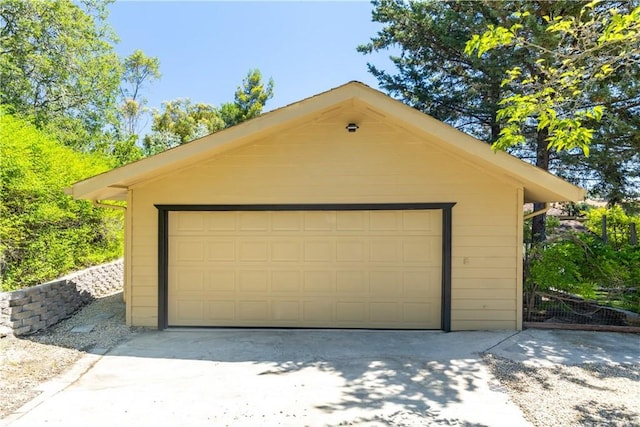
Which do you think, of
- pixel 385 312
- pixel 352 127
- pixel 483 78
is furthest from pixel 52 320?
pixel 483 78

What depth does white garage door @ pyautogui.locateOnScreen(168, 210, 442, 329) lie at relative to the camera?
6098 millimetres

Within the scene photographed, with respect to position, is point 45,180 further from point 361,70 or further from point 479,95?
point 479,95

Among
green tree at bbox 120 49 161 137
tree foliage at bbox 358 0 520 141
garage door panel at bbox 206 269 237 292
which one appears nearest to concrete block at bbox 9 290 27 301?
garage door panel at bbox 206 269 237 292

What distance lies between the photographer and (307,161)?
6.10 m

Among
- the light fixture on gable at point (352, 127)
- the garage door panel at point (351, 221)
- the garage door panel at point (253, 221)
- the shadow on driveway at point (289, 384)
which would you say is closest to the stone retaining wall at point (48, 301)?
the shadow on driveway at point (289, 384)

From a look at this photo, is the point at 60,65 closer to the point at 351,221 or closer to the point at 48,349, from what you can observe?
the point at 48,349

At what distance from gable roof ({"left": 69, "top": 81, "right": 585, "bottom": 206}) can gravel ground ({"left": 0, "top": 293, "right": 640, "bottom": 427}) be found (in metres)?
2.15

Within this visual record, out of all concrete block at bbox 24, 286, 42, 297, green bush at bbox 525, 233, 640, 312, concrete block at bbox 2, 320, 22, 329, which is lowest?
concrete block at bbox 2, 320, 22, 329

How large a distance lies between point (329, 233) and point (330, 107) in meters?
1.98

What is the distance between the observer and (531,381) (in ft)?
13.4

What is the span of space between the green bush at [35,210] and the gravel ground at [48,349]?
45.5 inches

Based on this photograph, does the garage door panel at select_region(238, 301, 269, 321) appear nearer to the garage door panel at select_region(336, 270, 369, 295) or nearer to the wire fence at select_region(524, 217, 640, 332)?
the garage door panel at select_region(336, 270, 369, 295)

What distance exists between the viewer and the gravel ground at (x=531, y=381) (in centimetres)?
339

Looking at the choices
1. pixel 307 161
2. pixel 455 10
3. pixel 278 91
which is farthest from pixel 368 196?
pixel 278 91
